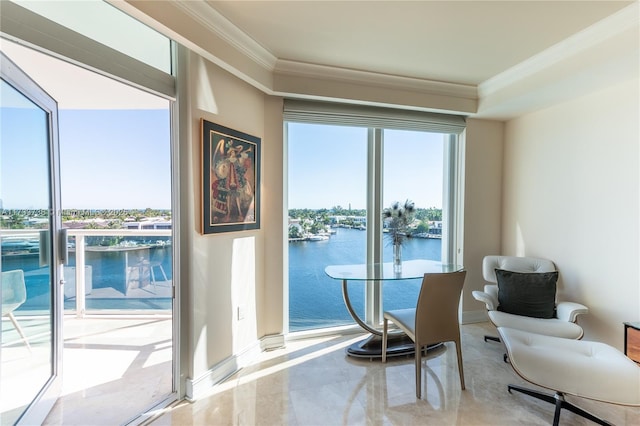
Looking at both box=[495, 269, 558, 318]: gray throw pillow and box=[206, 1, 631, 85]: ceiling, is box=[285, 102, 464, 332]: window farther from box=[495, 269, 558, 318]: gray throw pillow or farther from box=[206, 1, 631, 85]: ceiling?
box=[495, 269, 558, 318]: gray throw pillow

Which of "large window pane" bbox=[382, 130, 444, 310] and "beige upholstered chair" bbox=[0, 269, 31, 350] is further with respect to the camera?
"large window pane" bbox=[382, 130, 444, 310]

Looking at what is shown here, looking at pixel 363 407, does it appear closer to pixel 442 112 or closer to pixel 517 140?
pixel 442 112

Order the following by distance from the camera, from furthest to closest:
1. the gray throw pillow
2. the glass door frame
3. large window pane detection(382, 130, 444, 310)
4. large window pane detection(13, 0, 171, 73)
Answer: large window pane detection(382, 130, 444, 310) → the gray throw pillow → the glass door frame → large window pane detection(13, 0, 171, 73)

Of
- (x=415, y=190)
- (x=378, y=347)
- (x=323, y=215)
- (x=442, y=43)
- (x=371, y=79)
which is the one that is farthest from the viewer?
(x=415, y=190)

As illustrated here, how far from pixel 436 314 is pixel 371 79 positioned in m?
2.19

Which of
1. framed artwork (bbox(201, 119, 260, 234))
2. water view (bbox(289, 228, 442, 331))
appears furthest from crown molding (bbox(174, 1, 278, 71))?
water view (bbox(289, 228, 442, 331))

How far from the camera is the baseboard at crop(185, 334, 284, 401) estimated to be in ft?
6.83

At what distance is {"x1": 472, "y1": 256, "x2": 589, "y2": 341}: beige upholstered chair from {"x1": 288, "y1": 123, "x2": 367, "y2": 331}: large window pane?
130cm

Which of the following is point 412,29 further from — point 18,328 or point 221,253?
point 18,328

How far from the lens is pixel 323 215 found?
3166 mm

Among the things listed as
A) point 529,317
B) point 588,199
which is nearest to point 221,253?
point 529,317

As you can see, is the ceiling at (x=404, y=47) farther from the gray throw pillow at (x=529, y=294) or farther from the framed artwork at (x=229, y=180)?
the gray throw pillow at (x=529, y=294)

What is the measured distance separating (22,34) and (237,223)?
157 centimetres

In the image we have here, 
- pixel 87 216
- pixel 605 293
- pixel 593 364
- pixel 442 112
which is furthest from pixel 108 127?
pixel 605 293
